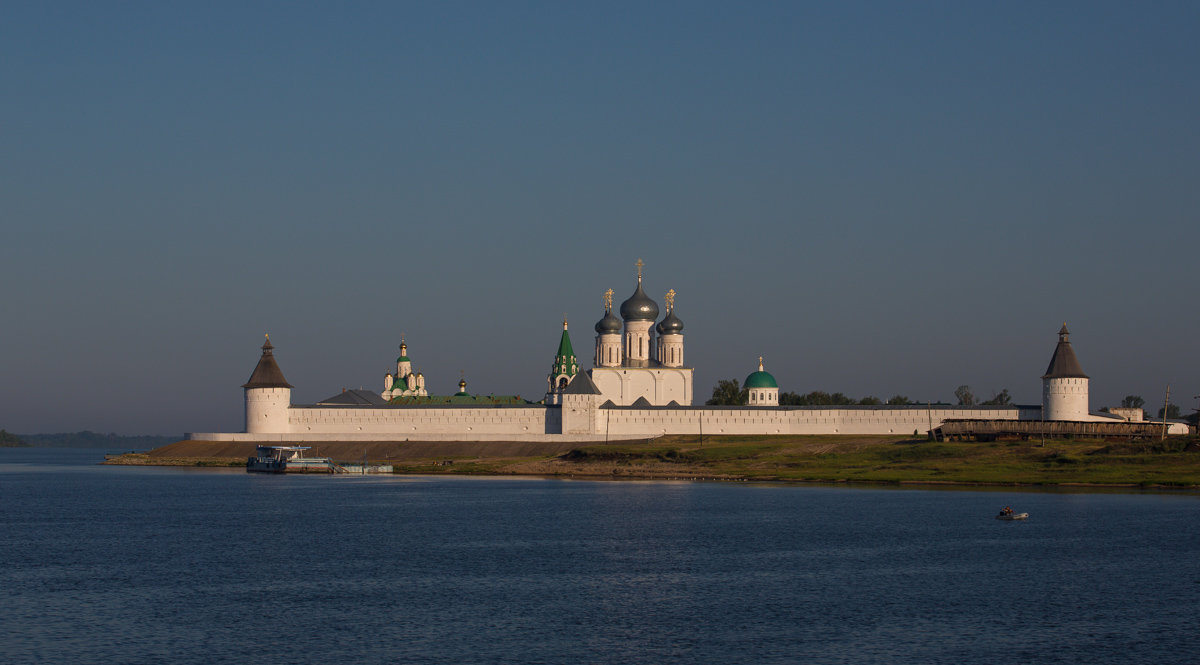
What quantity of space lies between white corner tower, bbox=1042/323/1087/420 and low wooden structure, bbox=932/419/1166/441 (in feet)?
11.2

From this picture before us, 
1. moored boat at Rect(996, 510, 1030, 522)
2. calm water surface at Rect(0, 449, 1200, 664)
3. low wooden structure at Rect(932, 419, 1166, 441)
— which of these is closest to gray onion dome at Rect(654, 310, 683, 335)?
low wooden structure at Rect(932, 419, 1166, 441)

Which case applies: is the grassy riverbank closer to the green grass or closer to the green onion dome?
the green grass

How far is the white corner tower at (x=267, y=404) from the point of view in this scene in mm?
95812

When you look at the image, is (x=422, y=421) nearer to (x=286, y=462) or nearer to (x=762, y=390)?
(x=286, y=462)

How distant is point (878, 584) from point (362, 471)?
54307 millimetres

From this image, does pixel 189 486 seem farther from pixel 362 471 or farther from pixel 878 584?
pixel 878 584

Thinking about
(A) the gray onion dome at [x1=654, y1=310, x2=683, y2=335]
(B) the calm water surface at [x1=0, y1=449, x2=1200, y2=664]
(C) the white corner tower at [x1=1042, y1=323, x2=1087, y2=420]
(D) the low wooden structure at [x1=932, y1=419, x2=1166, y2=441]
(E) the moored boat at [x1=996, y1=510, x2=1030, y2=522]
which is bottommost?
(B) the calm water surface at [x1=0, y1=449, x2=1200, y2=664]

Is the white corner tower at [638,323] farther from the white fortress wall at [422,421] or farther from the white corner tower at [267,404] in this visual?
the white corner tower at [267,404]

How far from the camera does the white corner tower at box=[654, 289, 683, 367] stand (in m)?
100

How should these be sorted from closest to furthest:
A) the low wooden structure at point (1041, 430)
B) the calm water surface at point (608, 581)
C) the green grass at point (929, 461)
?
the calm water surface at point (608, 581) < the green grass at point (929, 461) < the low wooden structure at point (1041, 430)

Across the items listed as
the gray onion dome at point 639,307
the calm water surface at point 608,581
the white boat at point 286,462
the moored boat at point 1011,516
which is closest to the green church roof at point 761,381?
the gray onion dome at point 639,307

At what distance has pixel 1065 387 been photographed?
82188 millimetres

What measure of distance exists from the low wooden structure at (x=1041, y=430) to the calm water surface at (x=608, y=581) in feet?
73.9

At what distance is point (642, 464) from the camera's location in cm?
7675
